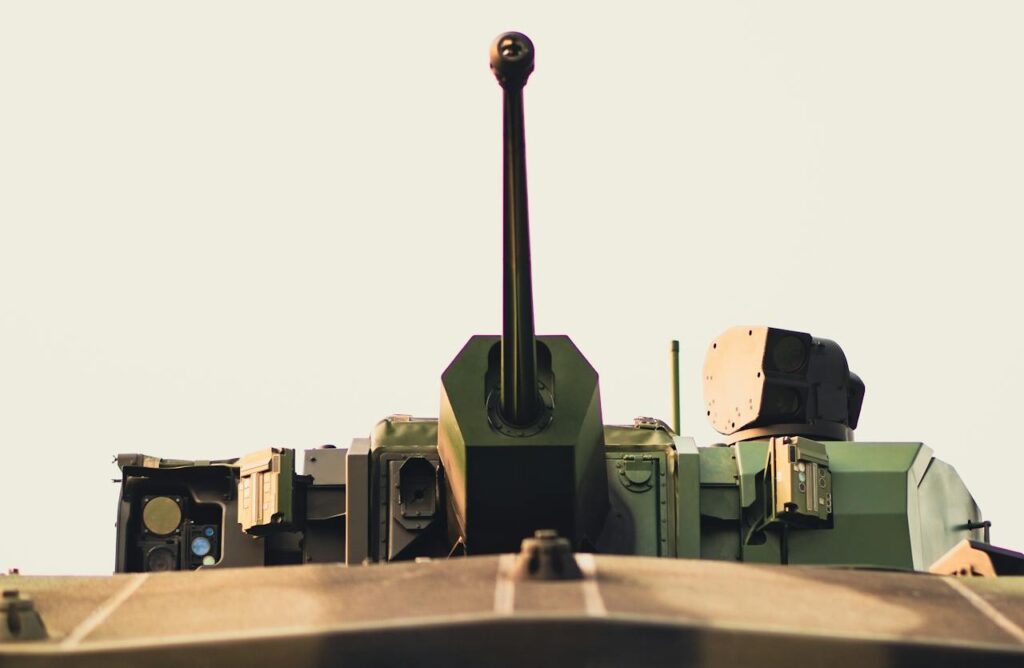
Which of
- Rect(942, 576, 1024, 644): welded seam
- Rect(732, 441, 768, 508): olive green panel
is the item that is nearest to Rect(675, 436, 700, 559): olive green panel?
Rect(732, 441, 768, 508): olive green panel

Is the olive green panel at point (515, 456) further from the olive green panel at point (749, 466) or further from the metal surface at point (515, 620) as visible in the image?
the metal surface at point (515, 620)

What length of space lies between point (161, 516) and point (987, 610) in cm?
613

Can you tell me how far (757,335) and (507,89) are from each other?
176 inches

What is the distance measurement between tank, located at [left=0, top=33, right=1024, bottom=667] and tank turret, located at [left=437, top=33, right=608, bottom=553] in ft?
0.04

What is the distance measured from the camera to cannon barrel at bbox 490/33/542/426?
31.0 ft

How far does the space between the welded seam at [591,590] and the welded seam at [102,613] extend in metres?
1.83

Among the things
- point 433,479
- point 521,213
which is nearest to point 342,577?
point 521,213

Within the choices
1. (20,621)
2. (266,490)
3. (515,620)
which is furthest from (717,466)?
(20,621)

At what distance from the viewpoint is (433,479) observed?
38.3 ft

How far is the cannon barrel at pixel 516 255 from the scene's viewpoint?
9.46 meters

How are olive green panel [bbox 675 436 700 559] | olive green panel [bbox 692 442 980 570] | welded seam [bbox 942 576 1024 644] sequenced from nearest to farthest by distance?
welded seam [bbox 942 576 1024 644]
olive green panel [bbox 675 436 700 559]
olive green panel [bbox 692 442 980 570]

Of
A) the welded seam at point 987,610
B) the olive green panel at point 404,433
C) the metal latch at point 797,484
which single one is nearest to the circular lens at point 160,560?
the olive green panel at point 404,433

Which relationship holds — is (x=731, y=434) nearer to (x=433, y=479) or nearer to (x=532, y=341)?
(x=433, y=479)

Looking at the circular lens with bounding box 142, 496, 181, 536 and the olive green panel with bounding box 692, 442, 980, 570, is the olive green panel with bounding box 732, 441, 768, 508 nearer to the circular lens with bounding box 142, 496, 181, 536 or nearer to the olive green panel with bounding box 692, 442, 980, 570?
the olive green panel with bounding box 692, 442, 980, 570
